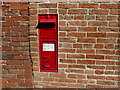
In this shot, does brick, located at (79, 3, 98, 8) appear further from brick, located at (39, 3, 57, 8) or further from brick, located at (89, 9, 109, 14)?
brick, located at (39, 3, 57, 8)

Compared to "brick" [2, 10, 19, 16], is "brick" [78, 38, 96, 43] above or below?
below

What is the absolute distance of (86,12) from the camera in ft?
7.43

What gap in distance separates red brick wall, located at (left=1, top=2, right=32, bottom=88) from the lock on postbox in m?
0.23

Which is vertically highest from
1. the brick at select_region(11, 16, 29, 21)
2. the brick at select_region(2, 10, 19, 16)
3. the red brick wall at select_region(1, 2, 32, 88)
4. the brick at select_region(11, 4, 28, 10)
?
the brick at select_region(11, 4, 28, 10)

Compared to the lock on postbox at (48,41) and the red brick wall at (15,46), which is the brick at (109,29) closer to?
the lock on postbox at (48,41)

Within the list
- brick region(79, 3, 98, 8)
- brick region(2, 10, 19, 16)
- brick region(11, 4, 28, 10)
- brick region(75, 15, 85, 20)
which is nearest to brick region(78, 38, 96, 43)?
brick region(75, 15, 85, 20)

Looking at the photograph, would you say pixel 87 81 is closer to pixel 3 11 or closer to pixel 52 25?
pixel 52 25

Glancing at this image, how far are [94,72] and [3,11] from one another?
1754mm

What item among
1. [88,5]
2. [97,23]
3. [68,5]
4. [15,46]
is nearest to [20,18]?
[15,46]

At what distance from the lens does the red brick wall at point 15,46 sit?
2379 mm

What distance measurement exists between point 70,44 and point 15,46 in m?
0.91

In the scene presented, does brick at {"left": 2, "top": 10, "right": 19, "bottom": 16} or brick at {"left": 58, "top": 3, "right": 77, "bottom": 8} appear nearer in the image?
brick at {"left": 58, "top": 3, "right": 77, "bottom": 8}

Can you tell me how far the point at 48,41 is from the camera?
2355 millimetres

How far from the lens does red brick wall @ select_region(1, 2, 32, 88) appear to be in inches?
93.7
